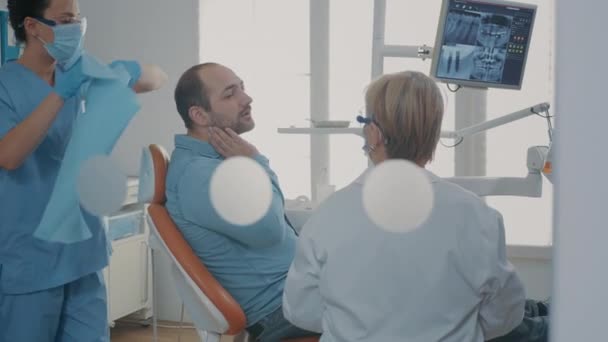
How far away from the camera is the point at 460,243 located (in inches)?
33.7

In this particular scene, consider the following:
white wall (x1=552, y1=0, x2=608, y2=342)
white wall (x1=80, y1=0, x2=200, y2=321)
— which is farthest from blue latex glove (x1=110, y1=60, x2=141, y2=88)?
white wall (x1=80, y1=0, x2=200, y2=321)

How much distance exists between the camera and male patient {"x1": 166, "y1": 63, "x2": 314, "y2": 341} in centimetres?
129

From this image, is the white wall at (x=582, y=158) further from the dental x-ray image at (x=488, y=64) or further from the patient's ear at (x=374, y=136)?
the dental x-ray image at (x=488, y=64)

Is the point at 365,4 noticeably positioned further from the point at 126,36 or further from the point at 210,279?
the point at 210,279

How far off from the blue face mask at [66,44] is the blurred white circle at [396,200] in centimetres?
60

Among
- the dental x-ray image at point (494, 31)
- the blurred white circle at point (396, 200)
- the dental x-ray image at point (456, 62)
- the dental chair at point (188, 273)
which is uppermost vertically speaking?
the dental x-ray image at point (494, 31)

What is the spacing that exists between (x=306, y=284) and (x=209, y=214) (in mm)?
393

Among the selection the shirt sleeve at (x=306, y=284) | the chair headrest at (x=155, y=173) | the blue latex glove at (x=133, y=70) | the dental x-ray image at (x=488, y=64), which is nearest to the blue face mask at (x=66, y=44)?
the blue latex glove at (x=133, y=70)

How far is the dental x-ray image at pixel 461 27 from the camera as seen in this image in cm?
145

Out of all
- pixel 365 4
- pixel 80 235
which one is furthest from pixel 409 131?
pixel 365 4

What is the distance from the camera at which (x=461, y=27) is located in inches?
57.4

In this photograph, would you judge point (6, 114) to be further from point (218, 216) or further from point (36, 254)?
point (218, 216)

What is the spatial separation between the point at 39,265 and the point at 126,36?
1.75m

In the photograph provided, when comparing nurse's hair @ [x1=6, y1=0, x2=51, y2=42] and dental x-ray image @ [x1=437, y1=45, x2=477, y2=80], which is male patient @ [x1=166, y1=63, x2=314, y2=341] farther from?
dental x-ray image @ [x1=437, y1=45, x2=477, y2=80]
